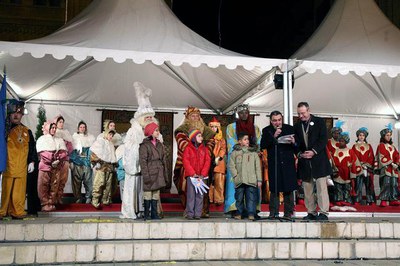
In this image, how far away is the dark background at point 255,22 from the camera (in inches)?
932

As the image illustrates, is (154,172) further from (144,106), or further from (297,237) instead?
(297,237)

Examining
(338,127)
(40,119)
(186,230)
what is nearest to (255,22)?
(338,127)

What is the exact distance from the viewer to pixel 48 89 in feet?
34.5

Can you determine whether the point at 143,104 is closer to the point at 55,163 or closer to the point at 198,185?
the point at 198,185

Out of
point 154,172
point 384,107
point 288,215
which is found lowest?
point 288,215

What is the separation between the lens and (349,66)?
6906 millimetres

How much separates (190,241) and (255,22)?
23.0 meters

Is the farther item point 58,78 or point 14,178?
point 58,78

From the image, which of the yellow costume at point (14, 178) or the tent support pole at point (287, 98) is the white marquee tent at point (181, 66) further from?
the yellow costume at point (14, 178)

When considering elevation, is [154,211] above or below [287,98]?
below

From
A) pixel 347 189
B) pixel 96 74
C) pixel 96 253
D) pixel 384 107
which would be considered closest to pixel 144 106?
pixel 96 253

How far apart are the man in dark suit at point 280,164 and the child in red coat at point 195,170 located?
1.00 meters

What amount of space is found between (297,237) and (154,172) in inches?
90.1

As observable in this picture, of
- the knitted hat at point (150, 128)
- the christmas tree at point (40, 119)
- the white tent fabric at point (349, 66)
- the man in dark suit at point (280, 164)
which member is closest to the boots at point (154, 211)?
the knitted hat at point (150, 128)
